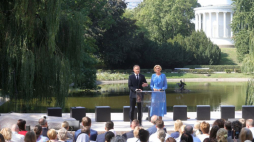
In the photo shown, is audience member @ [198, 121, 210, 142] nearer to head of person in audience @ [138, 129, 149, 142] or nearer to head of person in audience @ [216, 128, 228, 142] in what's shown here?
head of person in audience @ [216, 128, 228, 142]

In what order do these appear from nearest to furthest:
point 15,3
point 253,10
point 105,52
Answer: point 15,3, point 253,10, point 105,52

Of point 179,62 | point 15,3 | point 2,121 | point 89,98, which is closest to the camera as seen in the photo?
point 2,121

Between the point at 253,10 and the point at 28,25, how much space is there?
33.8 m

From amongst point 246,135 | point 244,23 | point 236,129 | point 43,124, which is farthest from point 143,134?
point 244,23

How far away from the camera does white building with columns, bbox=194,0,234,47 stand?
8494 cm

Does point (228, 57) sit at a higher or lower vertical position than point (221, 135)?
higher

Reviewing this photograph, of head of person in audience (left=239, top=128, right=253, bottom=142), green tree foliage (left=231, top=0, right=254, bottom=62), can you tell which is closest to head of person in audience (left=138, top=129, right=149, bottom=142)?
head of person in audience (left=239, top=128, right=253, bottom=142)

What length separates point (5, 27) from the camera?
1241cm

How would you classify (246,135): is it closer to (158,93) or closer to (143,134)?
(143,134)

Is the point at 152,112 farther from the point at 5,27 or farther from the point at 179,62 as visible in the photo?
the point at 179,62

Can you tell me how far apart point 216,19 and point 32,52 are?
7760 cm

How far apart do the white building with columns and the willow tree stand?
74.4 meters

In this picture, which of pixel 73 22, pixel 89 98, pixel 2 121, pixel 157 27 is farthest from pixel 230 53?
pixel 2 121

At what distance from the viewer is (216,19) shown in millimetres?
86250
